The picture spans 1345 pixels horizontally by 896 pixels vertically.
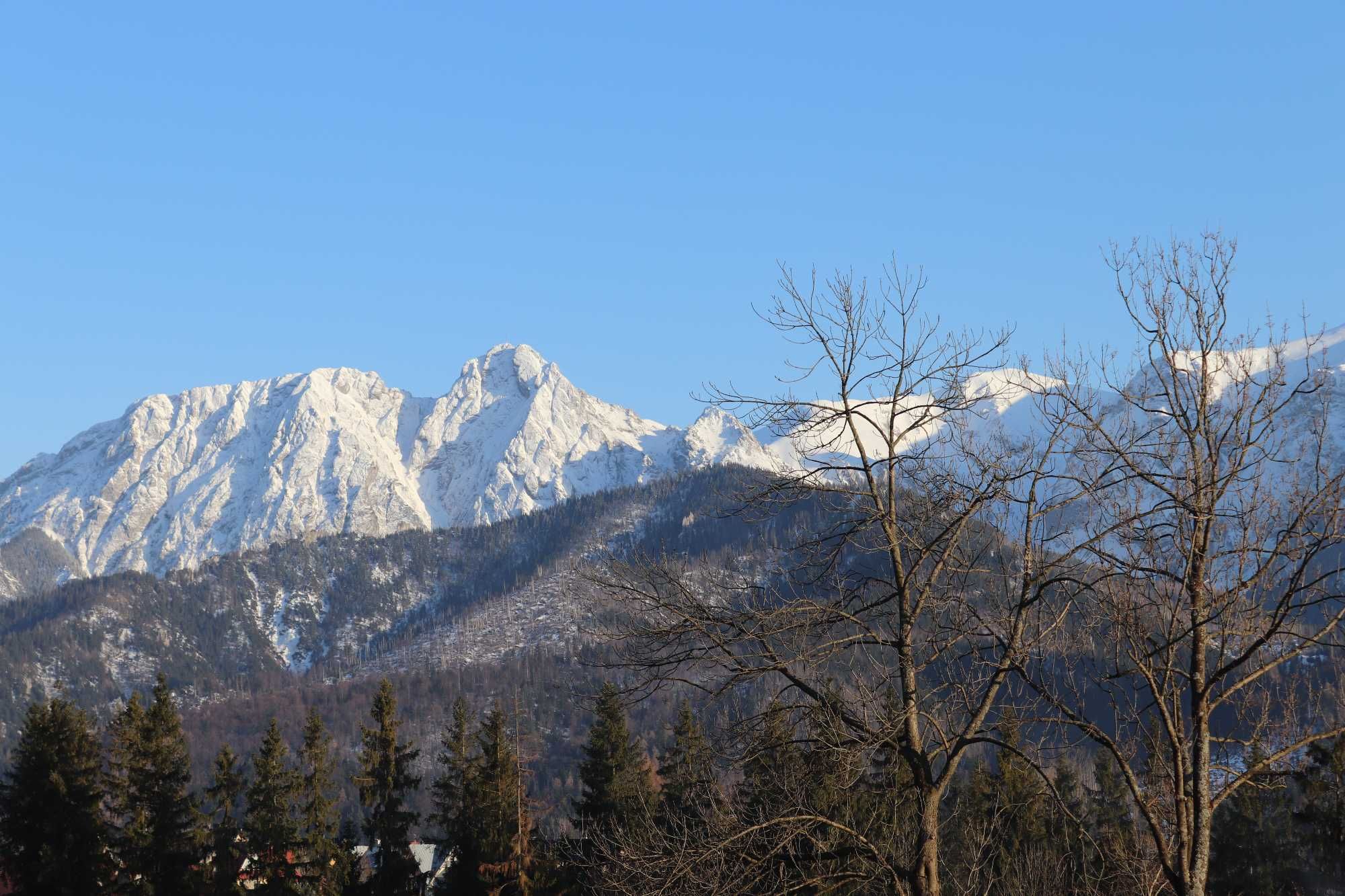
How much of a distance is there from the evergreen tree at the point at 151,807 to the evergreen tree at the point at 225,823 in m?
1.11

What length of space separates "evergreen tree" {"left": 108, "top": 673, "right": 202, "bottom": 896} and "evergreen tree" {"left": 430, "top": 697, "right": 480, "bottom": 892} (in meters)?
7.17

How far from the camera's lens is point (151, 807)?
113 feet

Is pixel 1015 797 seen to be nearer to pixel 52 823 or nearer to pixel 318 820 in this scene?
pixel 318 820

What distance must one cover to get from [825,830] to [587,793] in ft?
104

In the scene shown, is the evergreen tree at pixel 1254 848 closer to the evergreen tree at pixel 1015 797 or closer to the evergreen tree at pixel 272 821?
the evergreen tree at pixel 1015 797

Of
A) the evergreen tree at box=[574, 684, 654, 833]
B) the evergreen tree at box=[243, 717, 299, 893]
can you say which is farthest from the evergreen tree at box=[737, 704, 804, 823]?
the evergreen tree at box=[574, 684, 654, 833]

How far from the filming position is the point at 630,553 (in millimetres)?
11938

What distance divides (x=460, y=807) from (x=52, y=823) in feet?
38.7

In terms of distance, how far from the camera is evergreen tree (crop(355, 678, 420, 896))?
39.7m

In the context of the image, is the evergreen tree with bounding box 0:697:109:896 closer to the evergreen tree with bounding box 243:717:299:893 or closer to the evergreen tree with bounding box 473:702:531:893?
the evergreen tree with bounding box 243:717:299:893

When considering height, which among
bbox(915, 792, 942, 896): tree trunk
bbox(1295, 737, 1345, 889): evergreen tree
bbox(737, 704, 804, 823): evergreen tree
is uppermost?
bbox(737, 704, 804, 823): evergreen tree

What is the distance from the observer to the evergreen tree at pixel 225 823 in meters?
36.0

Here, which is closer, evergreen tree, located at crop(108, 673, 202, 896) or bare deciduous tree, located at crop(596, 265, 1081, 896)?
bare deciduous tree, located at crop(596, 265, 1081, 896)

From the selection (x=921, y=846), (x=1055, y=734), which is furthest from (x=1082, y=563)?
(x=921, y=846)
